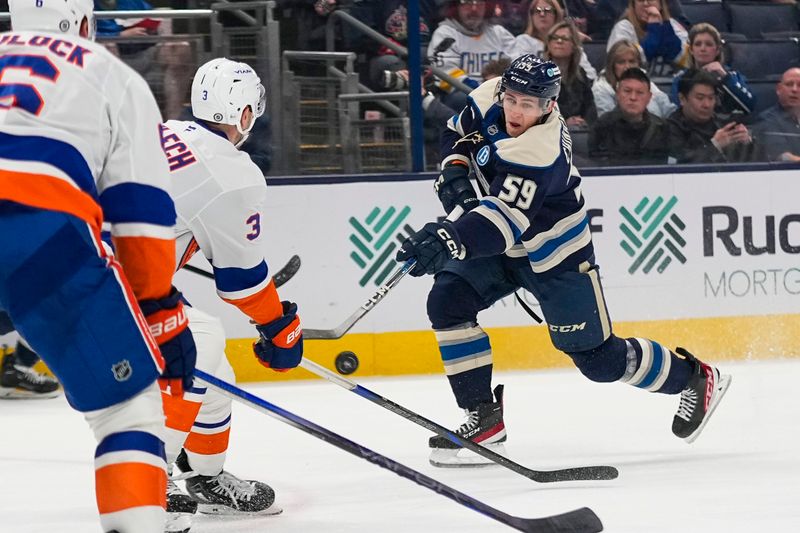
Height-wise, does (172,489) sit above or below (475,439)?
above

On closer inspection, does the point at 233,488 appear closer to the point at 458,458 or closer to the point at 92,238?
the point at 458,458

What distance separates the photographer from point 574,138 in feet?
17.9

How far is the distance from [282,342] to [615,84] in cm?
313

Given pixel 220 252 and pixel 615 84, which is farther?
pixel 615 84

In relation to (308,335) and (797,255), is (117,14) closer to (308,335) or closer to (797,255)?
(308,335)

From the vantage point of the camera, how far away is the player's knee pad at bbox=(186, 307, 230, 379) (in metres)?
2.84

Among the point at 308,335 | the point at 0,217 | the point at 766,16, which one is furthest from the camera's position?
the point at 766,16

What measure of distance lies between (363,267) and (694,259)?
142 cm

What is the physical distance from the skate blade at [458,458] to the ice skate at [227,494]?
68 cm

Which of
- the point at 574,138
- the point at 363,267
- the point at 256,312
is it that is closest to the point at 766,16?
the point at 574,138

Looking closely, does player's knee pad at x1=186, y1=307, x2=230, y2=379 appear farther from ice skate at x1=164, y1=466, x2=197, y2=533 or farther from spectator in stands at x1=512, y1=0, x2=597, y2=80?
spectator in stands at x1=512, y1=0, x2=597, y2=80

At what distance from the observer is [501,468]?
3584mm

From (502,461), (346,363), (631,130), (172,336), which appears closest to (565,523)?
(502,461)

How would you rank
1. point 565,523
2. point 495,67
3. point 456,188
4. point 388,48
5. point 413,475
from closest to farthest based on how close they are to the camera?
1. point 413,475
2. point 565,523
3. point 456,188
4. point 388,48
5. point 495,67
